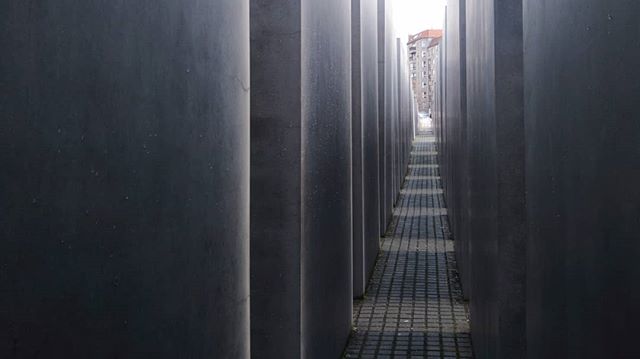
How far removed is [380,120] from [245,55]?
11.5 metres

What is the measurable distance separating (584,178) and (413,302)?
7.46 meters

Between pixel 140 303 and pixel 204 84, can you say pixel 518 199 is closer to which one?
pixel 204 84

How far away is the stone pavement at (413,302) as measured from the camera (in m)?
7.92

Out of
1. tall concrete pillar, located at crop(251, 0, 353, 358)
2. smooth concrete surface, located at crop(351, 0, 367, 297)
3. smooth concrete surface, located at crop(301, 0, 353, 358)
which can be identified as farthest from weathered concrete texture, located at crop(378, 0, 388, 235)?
tall concrete pillar, located at crop(251, 0, 353, 358)

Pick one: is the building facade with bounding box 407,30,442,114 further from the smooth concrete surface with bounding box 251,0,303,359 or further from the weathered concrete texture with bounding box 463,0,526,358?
the smooth concrete surface with bounding box 251,0,303,359

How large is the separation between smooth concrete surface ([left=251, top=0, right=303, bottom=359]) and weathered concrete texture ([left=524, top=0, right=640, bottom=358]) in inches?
63.6

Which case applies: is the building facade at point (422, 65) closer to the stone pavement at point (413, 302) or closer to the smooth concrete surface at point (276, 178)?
the stone pavement at point (413, 302)

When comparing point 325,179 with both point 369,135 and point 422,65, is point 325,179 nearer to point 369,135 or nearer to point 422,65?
point 369,135

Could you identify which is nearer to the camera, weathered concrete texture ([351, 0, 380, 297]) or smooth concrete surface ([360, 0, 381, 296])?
weathered concrete texture ([351, 0, 380, 297])

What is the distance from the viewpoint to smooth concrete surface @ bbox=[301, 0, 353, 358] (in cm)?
548

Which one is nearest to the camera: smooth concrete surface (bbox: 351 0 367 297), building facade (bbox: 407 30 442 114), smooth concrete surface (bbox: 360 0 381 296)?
smooth concrete surface (bbox: 351 0 367 297)

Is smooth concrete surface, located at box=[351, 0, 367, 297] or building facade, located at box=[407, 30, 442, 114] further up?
building facade, located at box=[407, 30, 442, 114]

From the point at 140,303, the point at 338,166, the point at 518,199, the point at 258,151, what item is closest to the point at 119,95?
the point at 140,303

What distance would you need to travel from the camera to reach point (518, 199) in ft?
17.1
